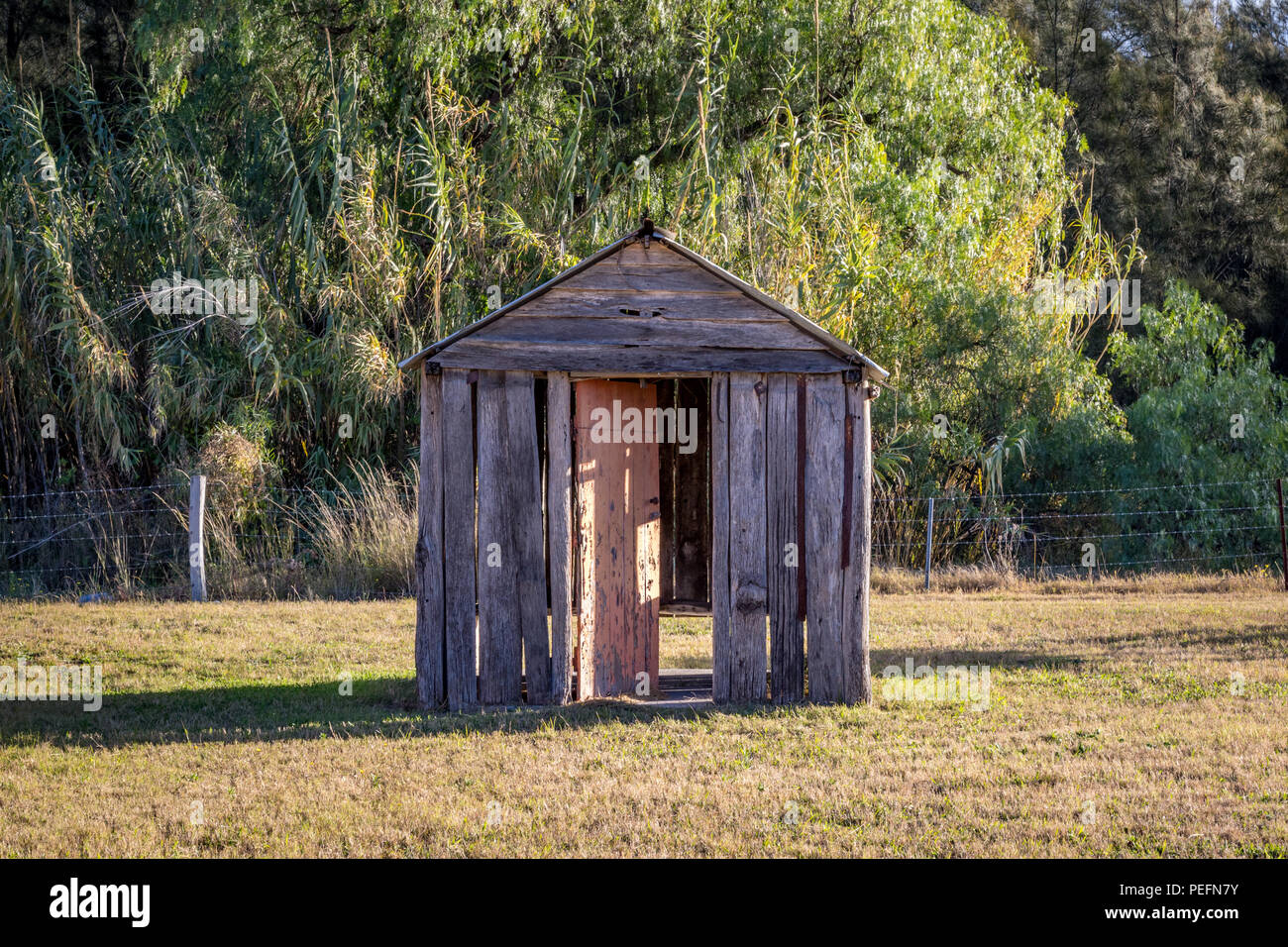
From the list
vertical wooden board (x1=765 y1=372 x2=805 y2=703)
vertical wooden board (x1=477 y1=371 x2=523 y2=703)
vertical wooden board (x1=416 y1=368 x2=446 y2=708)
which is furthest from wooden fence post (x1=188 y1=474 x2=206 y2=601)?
vertical wooden board (x1=765 y1=372 x2=805 y2=703)

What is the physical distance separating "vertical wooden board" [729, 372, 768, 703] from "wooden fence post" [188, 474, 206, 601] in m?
7.48

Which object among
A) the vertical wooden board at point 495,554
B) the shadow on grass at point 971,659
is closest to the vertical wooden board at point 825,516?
the shadow on grass at point 971,659

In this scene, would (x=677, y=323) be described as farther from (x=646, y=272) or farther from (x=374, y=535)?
(x=374, y=535)

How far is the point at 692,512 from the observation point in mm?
10930

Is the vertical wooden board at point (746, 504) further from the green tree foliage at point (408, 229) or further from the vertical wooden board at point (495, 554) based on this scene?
the green tree foliage at point (408, 229)

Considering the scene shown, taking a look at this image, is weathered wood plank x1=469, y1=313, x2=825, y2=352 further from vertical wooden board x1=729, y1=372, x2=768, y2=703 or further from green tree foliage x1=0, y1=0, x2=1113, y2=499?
green tree foliage x1=0, y1=0, x2=1113, y2=499

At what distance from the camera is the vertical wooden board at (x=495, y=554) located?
8164 mm

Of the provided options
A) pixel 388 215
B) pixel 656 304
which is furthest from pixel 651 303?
pixel 388 215

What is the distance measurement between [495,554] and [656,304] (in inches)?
78.3
